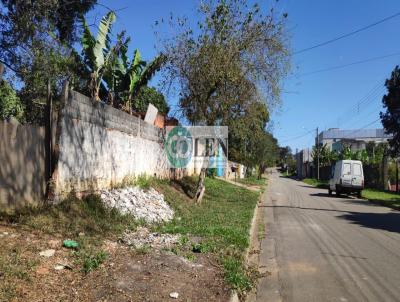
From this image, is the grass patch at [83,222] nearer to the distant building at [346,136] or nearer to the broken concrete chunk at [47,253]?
the broken concrete chunk at [47,253]

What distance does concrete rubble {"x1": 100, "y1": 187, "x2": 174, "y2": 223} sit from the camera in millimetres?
10883

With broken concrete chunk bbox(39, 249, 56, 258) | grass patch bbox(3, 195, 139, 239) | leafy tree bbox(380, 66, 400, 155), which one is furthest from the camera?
leafy tree bbox(380, 66, 400, 155)

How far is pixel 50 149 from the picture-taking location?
8891 mm

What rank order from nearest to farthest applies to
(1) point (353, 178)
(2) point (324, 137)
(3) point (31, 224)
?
1. (3) point (31, 224)
2. (1) point (353, 178)
3. (2) point (324, 137)

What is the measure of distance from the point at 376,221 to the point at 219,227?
7.21 metres

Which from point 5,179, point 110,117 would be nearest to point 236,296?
point 5,179

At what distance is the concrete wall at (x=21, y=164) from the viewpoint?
761cm

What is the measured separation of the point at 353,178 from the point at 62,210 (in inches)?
994

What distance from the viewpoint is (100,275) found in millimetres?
6129

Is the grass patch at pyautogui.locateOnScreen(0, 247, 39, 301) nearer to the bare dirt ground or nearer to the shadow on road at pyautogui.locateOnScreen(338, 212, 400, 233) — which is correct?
the bare dirt ground

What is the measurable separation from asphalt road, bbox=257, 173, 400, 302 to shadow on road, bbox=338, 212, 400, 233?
32 millimetres

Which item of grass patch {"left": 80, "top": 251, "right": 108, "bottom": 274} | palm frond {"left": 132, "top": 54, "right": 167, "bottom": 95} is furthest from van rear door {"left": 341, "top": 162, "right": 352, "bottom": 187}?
grass patch {"left": 80, "top": 251, "right": 108, "bottom": 274}

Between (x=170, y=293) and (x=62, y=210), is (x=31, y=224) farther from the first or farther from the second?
(x=170, y=293)

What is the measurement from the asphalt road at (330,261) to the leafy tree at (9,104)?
10.3 m
